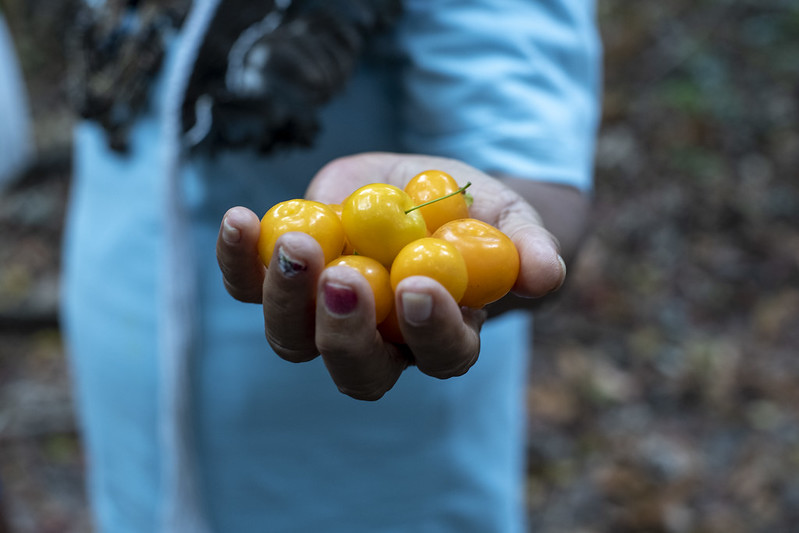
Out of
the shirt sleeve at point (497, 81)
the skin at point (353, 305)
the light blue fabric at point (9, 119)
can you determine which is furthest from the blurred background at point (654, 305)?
the skin at point (353, 305)

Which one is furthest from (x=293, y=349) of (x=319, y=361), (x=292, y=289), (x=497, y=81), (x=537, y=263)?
(x=497, y=81)

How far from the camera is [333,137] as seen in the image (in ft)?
3.96

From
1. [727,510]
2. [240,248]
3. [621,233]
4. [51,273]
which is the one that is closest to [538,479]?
[727,510]

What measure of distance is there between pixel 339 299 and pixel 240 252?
0.14m

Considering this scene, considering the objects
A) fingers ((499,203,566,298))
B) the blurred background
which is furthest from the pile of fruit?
the blurred background

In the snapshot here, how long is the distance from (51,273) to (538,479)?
8.14 ft

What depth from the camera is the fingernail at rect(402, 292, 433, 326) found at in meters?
0.67

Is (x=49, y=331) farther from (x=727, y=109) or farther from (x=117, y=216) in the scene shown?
(x=727, y=109)

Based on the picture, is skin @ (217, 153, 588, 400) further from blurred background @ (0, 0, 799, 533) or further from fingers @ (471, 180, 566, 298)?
blurred background @ (0, 0, 799, 533)

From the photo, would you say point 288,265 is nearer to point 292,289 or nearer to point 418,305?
point 292,289

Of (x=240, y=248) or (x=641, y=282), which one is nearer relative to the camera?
(x=240, y=248)

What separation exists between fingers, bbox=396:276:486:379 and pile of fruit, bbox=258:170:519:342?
0.07m

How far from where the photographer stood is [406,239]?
0.88 metres

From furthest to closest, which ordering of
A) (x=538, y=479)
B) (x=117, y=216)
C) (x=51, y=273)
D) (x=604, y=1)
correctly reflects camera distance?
(x=604, y=1)
(x=51, y=273)
(x=538, y=479)
(x=117, y=216)
